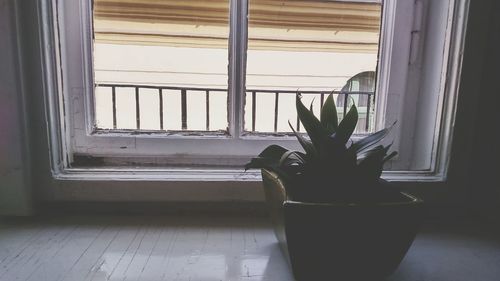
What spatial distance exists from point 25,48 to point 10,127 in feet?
0.54

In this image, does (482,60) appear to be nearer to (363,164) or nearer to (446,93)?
(446,93)

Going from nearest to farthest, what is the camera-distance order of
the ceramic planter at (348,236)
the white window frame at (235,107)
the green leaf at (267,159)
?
the ceramic planter at (348,236) → the green leaf at (267,159) → the white window frame at (235,107)

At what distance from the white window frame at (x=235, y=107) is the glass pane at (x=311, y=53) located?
0.04m

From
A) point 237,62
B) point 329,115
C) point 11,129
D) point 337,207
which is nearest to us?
point 337,207

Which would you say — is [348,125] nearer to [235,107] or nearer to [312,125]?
[312,125]

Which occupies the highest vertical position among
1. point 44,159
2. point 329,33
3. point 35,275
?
point 329,33

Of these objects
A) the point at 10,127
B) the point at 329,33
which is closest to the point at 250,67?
the point at 329,33

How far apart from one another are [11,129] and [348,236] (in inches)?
26.7

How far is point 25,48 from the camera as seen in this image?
2.19 ft

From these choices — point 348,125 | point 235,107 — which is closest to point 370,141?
point 348,125

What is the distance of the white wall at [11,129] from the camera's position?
25.4 inches

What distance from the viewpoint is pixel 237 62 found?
0.79 m

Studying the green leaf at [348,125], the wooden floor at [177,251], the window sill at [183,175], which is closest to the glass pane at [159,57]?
the window sill at [183,175]

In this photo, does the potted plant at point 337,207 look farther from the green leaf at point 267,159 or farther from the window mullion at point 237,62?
the window mullion at point 237,62
